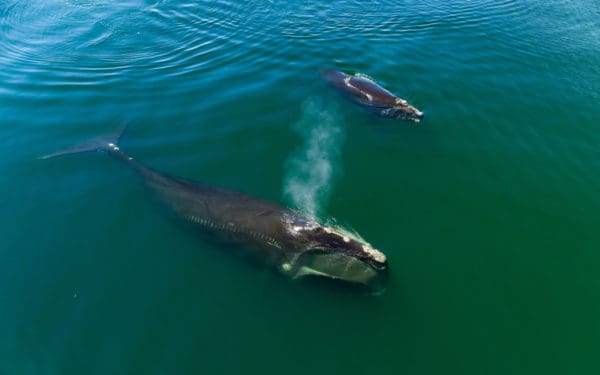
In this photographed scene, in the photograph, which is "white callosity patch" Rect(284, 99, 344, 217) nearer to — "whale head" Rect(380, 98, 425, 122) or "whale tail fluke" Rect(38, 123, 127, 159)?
"whale head" Rect(380, 98, 425, 122)

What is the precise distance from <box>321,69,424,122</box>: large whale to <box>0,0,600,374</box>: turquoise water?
102 centimetres

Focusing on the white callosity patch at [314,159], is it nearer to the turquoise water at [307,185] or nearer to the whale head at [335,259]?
the turquoise water at [307,185]

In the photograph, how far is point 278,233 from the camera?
65.9ft

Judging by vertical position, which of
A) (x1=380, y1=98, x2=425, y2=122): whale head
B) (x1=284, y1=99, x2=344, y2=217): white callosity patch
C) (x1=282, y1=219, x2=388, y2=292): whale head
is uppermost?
(x1=380, y1=98, x2=425, y2=122): whale head

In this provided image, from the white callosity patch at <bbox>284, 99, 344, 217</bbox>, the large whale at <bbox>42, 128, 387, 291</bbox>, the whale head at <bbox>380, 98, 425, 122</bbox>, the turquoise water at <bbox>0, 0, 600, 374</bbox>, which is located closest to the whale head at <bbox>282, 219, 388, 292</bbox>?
the large whale at <bbox>42, 128, 387, 291</bbox>

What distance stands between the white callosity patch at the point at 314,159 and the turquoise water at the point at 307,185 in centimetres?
15

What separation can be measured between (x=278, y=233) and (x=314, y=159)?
7992mm

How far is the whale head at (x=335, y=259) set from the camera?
61.3 ft

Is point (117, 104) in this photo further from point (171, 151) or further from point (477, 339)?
point (477, 339)

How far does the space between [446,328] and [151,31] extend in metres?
40.8

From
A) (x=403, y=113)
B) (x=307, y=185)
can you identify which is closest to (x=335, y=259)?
(x=307, y=185)

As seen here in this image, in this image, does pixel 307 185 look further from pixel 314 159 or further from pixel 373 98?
pixel 373 98

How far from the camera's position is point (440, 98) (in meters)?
31.3

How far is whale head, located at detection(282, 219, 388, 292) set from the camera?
18.7 m
